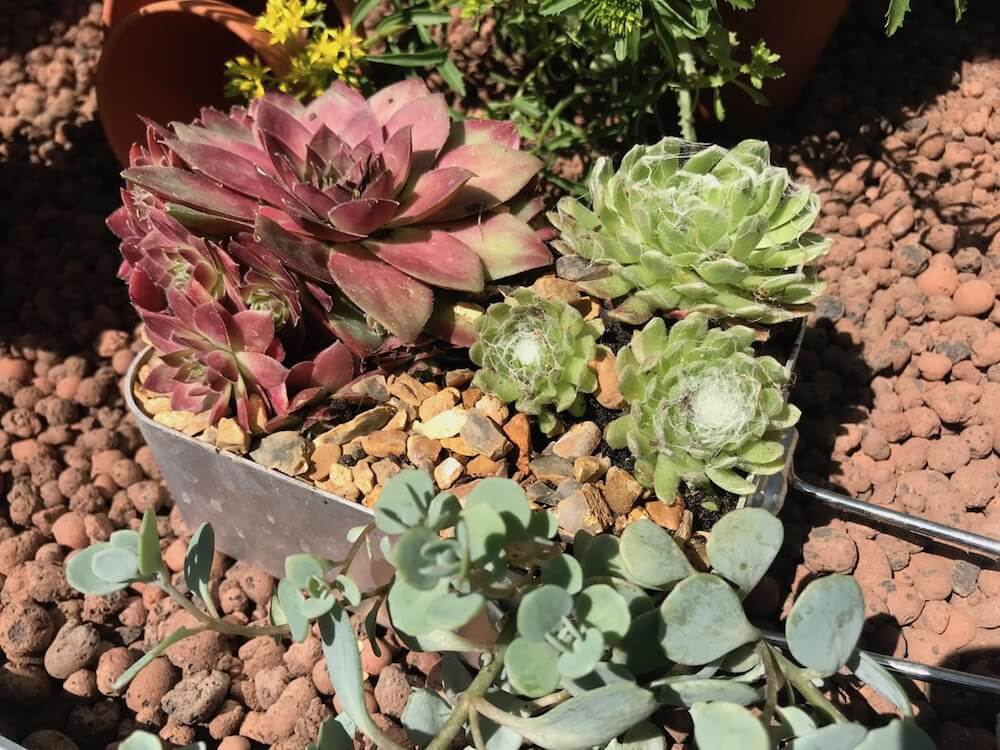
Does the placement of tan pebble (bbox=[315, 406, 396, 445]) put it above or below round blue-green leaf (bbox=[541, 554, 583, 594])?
below

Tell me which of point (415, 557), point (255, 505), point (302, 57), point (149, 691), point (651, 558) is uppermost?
point (302, 57)

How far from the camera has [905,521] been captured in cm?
117

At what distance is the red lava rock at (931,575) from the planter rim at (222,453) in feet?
2.71

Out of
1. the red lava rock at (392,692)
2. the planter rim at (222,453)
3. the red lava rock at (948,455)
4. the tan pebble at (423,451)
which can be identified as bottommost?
the red lava rock at (392,692)

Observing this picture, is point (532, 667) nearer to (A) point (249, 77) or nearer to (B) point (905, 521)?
(B) point (905, 521)

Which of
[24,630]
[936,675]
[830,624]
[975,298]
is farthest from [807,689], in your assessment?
[24,630]

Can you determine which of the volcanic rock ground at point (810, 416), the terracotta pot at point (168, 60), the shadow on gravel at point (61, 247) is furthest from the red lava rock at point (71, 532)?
the terracotta pot at point (168, 60)

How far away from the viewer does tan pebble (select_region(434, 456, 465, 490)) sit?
3.40 feet

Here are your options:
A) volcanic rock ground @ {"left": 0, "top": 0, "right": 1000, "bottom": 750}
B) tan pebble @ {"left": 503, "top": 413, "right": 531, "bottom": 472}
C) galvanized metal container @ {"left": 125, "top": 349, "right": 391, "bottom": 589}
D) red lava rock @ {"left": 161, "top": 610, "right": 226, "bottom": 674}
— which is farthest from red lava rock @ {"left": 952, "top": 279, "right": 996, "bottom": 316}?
red lava rock @ {"left": 161, "top": 610, "right": 226, "bottom": 674}

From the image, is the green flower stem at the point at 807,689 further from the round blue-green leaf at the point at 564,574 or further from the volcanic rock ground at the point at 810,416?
the volcanic rock ground at the point at 810,416

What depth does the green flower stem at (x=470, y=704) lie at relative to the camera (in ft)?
2.50

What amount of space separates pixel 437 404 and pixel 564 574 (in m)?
0.42

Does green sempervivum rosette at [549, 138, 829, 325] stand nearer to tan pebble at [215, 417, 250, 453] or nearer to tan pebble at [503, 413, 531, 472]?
tan pebble at [503, 413, 531, 472]

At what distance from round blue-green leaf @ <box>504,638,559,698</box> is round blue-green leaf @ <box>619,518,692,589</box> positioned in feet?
0.50
